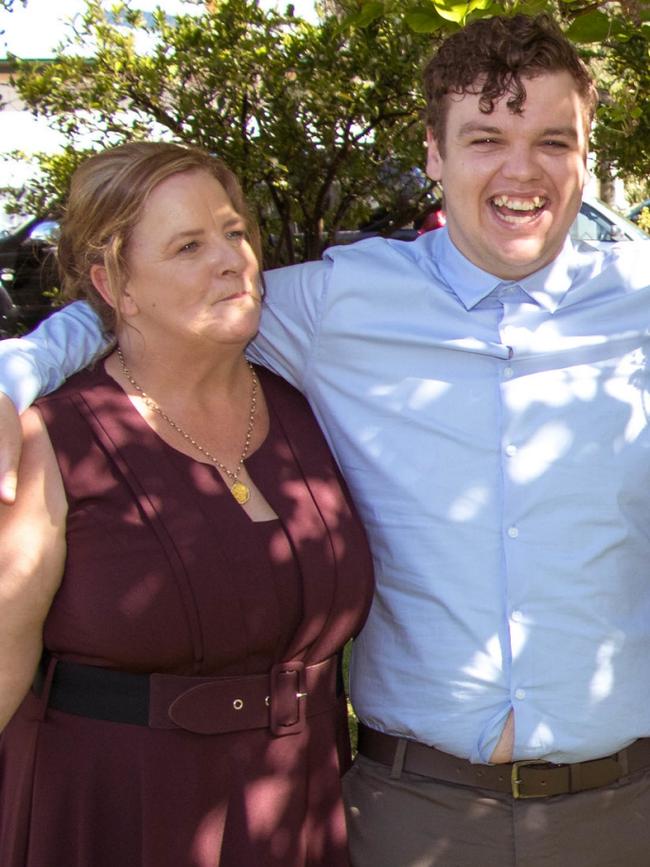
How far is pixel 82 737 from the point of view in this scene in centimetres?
235

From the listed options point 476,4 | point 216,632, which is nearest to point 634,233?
point 476,4

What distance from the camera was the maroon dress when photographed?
90.9 inches

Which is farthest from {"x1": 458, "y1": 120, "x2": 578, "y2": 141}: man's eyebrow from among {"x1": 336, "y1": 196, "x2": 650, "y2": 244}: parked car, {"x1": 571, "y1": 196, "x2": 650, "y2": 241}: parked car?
{"x1": 571, "y1": 196, "x2": 650, "y2": 241}: parked car

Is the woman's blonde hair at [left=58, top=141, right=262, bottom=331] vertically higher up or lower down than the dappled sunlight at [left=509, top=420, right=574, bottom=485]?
higher up

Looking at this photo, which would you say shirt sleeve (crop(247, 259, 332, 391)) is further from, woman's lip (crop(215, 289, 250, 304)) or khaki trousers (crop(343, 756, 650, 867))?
khaki trousers (crop(343, 756, 650, 867))

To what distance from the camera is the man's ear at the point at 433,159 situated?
2.79 meters

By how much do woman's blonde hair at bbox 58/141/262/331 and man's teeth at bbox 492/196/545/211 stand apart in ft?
2.06

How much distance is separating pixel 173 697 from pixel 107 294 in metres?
0.90

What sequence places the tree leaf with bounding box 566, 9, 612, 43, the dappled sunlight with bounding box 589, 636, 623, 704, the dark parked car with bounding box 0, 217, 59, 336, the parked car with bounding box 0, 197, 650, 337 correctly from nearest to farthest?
the dappled sunlight with bounding box 589, 636, 623, 704 < the tree leaf with bounding box 566, 9, 612, 43 < the parked car with bounding box 0, 197, 650, 337 < the dark parked car with bounding box 0, 217, 59, 336

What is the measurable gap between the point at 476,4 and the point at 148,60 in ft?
7.26

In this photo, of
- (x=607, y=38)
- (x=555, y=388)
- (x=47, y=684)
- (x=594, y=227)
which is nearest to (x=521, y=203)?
(x=555, y=388)

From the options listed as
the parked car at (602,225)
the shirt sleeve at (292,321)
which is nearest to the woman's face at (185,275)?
the shirt sleeve at (292,321)

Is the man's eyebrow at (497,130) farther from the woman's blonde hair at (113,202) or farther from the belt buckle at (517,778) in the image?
the belt buckle at (517,778)

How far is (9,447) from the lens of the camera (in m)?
2.26
